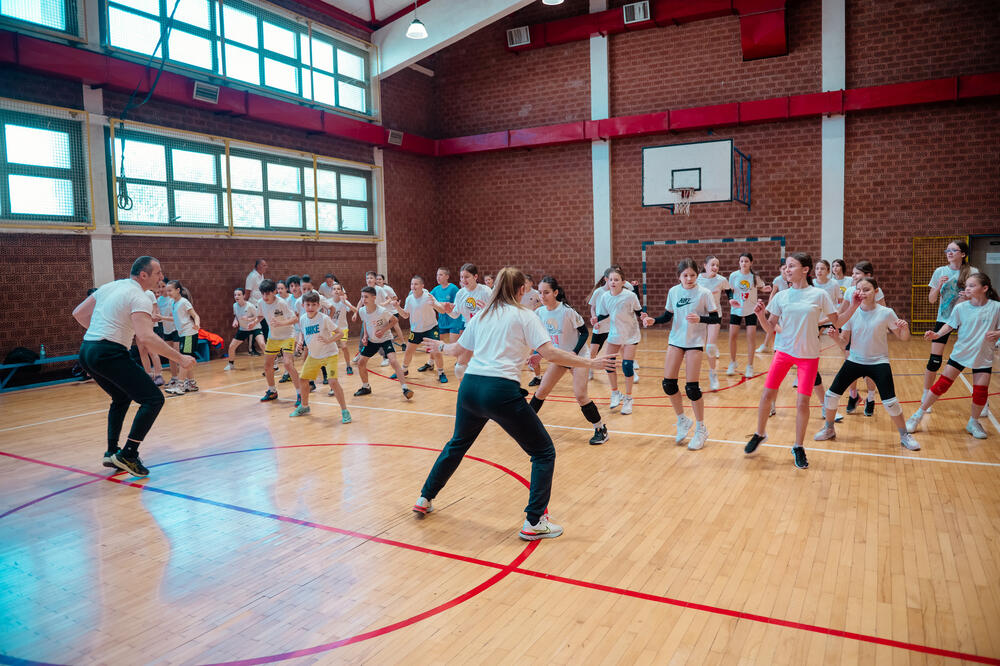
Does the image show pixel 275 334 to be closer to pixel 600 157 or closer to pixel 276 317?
pixel 276 317

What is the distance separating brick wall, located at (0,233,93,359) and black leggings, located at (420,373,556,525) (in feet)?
32.2

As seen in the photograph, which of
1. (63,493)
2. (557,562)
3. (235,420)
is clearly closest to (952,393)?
(557,562)

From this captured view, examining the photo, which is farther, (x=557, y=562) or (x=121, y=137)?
(x=121, y=137)

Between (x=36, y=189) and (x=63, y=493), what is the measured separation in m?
7.68

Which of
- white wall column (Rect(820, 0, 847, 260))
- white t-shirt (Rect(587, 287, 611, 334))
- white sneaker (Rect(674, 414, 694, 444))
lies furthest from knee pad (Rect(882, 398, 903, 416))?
white wall column (Rect(820, 0, 847, 260))

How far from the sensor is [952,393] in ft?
28.0

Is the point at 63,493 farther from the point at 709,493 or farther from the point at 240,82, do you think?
the point at 240,82

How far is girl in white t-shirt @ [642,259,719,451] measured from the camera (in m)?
6.22

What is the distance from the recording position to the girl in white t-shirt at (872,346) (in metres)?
5.89

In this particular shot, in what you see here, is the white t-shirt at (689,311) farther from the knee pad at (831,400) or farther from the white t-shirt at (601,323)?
the white t-shirt at (601,323)

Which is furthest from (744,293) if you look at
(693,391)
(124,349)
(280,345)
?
(124,349)

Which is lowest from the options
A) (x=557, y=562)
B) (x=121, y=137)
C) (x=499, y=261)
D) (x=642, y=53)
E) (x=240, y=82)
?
(x=557, y=562)

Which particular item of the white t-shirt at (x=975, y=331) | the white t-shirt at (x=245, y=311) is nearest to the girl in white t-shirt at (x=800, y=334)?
the white t-shirt at (x=975, y=331)

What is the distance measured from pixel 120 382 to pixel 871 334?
6607 mm
